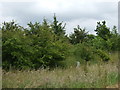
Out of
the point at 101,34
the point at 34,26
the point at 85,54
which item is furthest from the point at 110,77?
the point at 101,34

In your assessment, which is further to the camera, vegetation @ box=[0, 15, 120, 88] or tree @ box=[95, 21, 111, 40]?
tree @ box=[95, 21, 111, 40]

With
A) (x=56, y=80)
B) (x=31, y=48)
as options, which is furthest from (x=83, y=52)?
(x=56, y=80)

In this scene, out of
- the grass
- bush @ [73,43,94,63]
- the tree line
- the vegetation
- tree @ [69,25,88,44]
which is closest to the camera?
the grass

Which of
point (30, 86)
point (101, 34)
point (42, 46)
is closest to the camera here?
point (30, 86)

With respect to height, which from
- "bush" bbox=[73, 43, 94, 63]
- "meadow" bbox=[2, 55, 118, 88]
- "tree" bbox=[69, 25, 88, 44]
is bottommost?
"meadow" bbox=[2, 55, 118, 88]

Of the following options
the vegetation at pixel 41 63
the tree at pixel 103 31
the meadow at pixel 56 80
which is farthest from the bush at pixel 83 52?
the tree at pixel 103 31

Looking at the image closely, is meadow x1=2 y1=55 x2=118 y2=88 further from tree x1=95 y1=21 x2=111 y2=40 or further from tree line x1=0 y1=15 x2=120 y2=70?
tree x1=95 y1=21 x2=111 y2=40

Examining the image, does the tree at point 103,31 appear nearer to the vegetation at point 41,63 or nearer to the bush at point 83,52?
the bush at point 83,52

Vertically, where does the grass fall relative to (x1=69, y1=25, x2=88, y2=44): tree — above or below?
below

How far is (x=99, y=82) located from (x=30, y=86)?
7.38 feet

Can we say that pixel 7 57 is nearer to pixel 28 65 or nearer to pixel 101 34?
pixel 28 65

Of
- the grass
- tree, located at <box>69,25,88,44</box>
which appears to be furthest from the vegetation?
tree, located at <box>69,25,88,44</box>

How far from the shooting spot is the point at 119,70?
8.78 meters

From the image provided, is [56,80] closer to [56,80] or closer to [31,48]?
[56,80]
